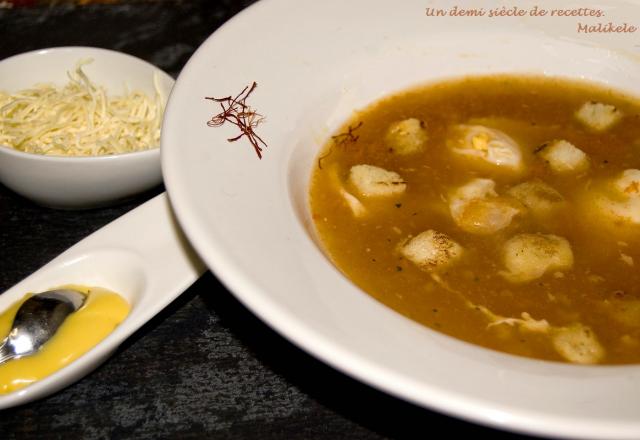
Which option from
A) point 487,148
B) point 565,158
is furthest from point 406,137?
point 565,158

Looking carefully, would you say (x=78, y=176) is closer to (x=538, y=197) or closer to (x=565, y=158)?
(x=538, y=197)

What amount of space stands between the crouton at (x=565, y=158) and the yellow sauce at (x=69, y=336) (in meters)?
1.61

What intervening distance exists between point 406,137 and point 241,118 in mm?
677

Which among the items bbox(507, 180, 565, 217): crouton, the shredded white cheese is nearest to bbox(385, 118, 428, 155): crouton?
bbox(507, 180, 565, 217): crouton

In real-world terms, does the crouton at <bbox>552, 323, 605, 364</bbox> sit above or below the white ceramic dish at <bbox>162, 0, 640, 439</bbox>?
below

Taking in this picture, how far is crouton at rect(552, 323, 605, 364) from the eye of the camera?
6.57 feet

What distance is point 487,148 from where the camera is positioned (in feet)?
9.01

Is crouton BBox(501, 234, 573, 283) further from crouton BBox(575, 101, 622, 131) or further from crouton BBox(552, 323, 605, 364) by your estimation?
crouton BBox(575, 101, 622, 131)

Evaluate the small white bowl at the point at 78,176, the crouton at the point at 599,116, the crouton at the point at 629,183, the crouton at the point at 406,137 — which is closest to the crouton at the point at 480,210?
the crouton at the point at 406,137

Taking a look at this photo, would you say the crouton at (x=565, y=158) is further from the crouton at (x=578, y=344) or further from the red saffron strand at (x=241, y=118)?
the red saffron strand at (x=241, y=118)

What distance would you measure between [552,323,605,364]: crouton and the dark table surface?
0.30 m

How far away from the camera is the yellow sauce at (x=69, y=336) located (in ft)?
6.91

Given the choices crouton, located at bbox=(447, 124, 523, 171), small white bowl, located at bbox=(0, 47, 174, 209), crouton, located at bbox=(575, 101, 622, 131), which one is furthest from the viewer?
crouton, located at bbox=(575, 101, 622, 131)

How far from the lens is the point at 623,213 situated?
253 centimetres
